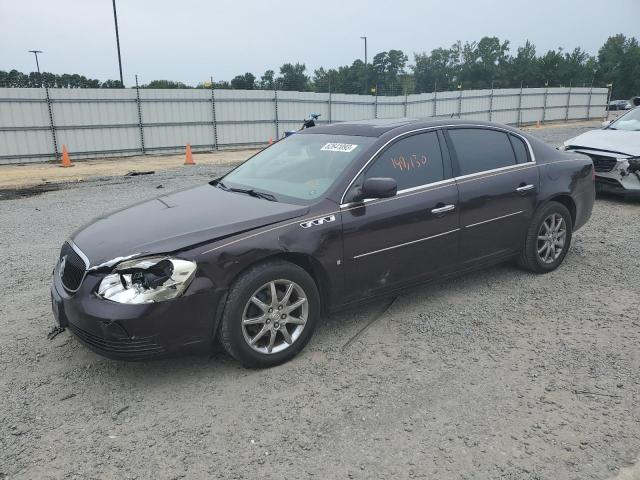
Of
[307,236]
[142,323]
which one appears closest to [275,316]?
[307,236]

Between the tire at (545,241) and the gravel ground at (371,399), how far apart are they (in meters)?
0.42

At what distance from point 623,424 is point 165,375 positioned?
274 cm

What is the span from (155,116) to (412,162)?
688 inches

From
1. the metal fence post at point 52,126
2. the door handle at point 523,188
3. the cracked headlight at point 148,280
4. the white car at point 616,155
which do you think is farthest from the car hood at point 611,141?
the metal fence post at point 52,126

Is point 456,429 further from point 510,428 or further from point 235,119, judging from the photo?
point 235,119

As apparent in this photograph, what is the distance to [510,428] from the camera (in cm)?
278

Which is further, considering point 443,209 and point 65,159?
point 65,159

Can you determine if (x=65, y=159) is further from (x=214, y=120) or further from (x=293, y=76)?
(x=293, y=76)

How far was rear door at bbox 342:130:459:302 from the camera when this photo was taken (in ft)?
12.2

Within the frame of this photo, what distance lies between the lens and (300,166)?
4.24 metres

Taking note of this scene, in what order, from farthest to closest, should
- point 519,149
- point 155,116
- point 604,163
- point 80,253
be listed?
point 155,116
point 604,163
point 519,149
point 80,253

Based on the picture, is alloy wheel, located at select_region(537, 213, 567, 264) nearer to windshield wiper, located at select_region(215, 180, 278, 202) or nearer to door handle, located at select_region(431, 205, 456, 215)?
door handle, located at select_region(431, 205, 456, 215)

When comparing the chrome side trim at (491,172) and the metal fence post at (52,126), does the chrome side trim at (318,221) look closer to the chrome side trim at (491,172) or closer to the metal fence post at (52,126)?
the chrome side trim at (491,172)

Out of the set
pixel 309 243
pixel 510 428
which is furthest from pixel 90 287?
pixel 510 428
